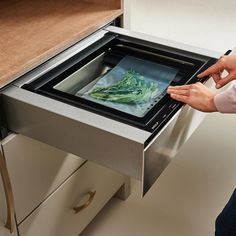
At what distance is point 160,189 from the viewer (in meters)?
1.57

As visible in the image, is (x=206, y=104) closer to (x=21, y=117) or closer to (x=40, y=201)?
(x=21, y=117)

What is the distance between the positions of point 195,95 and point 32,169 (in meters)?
0.41

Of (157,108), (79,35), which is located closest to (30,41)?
(79,35)

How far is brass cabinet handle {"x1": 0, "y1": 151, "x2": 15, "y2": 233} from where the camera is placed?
903mm

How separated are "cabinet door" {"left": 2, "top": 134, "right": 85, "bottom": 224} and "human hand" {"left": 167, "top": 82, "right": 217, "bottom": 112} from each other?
333 millimetres

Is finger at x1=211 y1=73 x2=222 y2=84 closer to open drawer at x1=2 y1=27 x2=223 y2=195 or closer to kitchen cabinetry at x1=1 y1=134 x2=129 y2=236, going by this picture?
open drawer at x1=2 y1=27 x2=223 y2=195

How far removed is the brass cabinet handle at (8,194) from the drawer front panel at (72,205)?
0.20 feet

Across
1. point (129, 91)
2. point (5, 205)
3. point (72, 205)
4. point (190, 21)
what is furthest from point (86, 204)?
point (190, 21)

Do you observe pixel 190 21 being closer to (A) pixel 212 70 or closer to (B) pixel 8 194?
(A) pixel 212 70

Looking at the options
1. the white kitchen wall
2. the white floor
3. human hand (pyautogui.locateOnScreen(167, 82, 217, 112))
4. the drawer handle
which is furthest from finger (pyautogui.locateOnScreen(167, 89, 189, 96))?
the white kitchen wall

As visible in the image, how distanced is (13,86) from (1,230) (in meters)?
0.34

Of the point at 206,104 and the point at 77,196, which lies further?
the point at 77,196

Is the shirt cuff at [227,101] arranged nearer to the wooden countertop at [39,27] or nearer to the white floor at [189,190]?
the wooden countertop at [39,27]

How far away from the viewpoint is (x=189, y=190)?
1.58m
